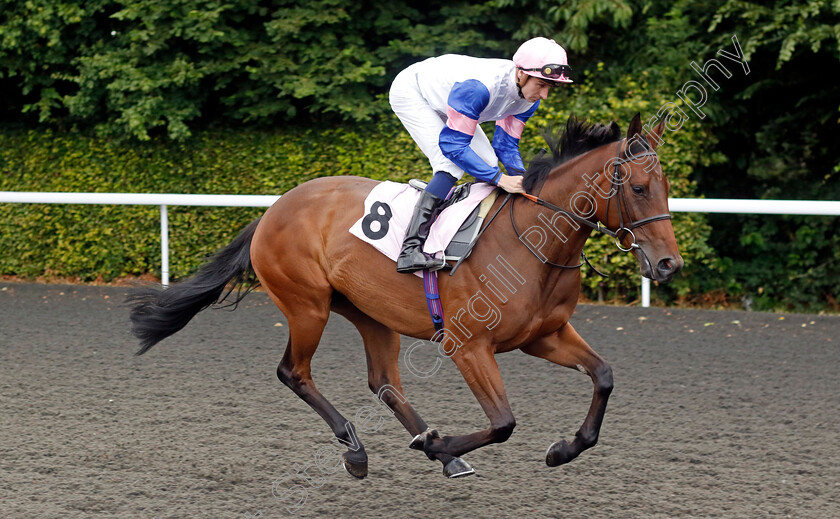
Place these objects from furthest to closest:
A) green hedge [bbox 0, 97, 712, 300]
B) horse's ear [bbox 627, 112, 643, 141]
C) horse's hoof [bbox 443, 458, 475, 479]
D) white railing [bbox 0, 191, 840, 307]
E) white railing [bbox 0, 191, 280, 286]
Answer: green hedge [bbox 0, 97, 712, 300], white railing [bbox 0, 191, 280, 286], white railing [bbox 0, 191, 840, 307], horse's hoof [bbox 443, 458, 475, 479], horse's ear [bbox 627, 112, 643, 141]

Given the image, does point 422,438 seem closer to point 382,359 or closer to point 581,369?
point 382,359

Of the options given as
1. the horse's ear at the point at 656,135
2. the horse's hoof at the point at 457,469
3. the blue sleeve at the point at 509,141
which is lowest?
the horse's hoof at the point at 457,469

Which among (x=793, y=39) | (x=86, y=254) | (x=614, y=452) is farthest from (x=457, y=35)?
(x=614, y=452)

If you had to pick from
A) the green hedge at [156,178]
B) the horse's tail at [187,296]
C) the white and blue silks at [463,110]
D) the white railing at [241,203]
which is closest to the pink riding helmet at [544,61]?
the white and blue silks at [463,110]

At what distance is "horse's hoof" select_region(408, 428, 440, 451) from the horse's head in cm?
115

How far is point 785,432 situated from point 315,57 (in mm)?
6277

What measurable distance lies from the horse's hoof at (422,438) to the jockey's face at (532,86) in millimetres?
1471

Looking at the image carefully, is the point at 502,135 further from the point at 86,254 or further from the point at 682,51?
the point at 86,254

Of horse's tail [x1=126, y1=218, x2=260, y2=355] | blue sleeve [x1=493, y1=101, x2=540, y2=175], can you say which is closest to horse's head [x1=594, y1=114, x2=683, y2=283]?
blue sleeve [x1=493, y1=101, x2=540, y2=175]

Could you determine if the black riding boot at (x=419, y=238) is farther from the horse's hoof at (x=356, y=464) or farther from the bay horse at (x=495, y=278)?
the horse's hoof at (x=356, y=464)

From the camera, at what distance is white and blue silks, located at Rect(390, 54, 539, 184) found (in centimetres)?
358

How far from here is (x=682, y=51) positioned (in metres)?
8.80

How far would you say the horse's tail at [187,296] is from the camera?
4504mm

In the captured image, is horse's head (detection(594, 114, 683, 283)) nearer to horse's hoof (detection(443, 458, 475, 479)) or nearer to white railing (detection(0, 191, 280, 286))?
horse's hoof (detection(443, 458, 475, 479))
